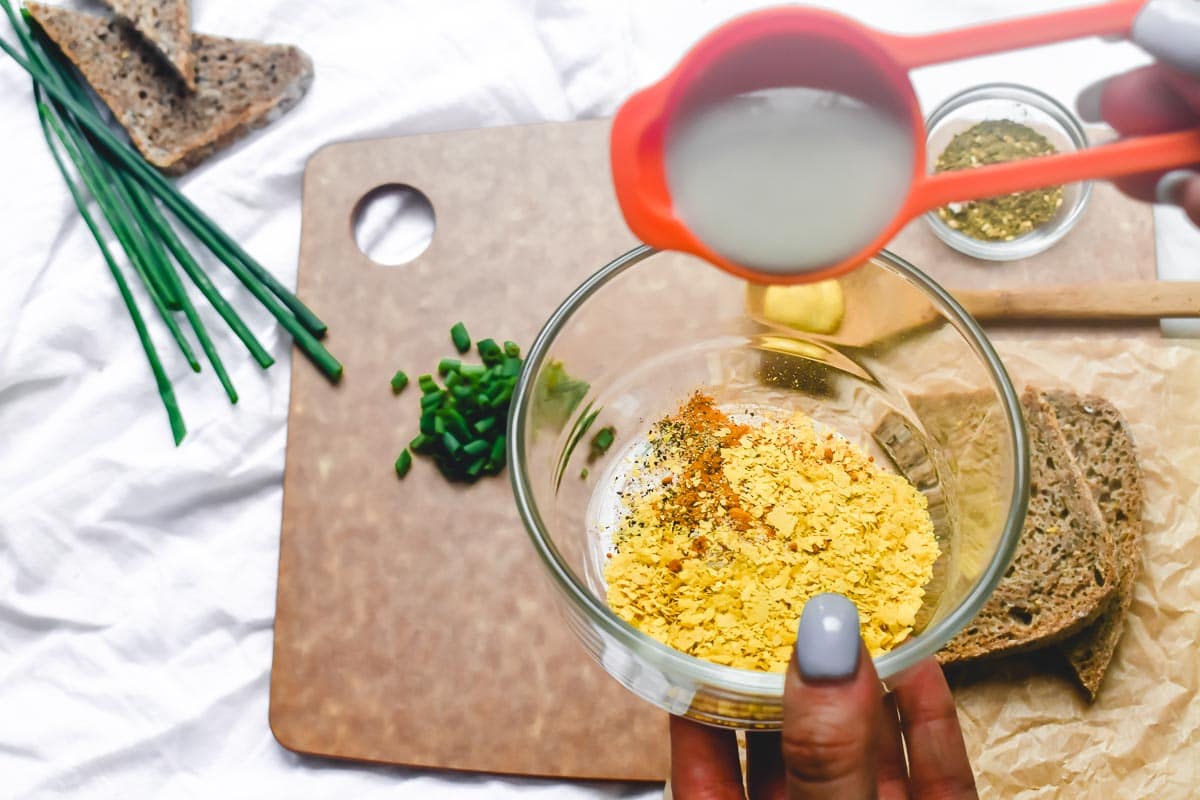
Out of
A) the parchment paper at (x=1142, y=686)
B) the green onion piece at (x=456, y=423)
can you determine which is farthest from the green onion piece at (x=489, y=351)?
the parchment paper at (x=1142, y=686)

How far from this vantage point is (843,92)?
103 cm

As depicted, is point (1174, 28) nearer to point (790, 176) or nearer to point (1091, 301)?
point (790, 176)

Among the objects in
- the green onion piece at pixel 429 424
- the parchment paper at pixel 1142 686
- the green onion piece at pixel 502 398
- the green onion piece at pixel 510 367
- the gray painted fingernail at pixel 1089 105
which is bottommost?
the parchment paper at pixel 1142 686

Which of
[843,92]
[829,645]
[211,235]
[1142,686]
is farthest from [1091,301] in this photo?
[211,235]

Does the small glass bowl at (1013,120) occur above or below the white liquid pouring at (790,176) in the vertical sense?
below

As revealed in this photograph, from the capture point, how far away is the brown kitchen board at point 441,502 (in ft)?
4.90

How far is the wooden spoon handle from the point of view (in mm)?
1480

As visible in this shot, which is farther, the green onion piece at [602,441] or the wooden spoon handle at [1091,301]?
the wooden spoon handle at [1091,301]

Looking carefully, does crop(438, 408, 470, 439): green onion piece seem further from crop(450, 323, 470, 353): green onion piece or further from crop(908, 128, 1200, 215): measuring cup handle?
crop(908, 128, 1200, 215): measuring cup handle

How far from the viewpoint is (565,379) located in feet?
4.00

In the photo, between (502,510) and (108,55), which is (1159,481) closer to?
(502,510)

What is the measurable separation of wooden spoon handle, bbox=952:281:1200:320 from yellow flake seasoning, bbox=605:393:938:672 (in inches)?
15.7

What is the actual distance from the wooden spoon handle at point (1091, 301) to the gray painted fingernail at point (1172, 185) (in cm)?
33

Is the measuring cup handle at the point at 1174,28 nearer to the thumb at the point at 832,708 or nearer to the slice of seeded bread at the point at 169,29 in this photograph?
the thumb at the point at 832,708
